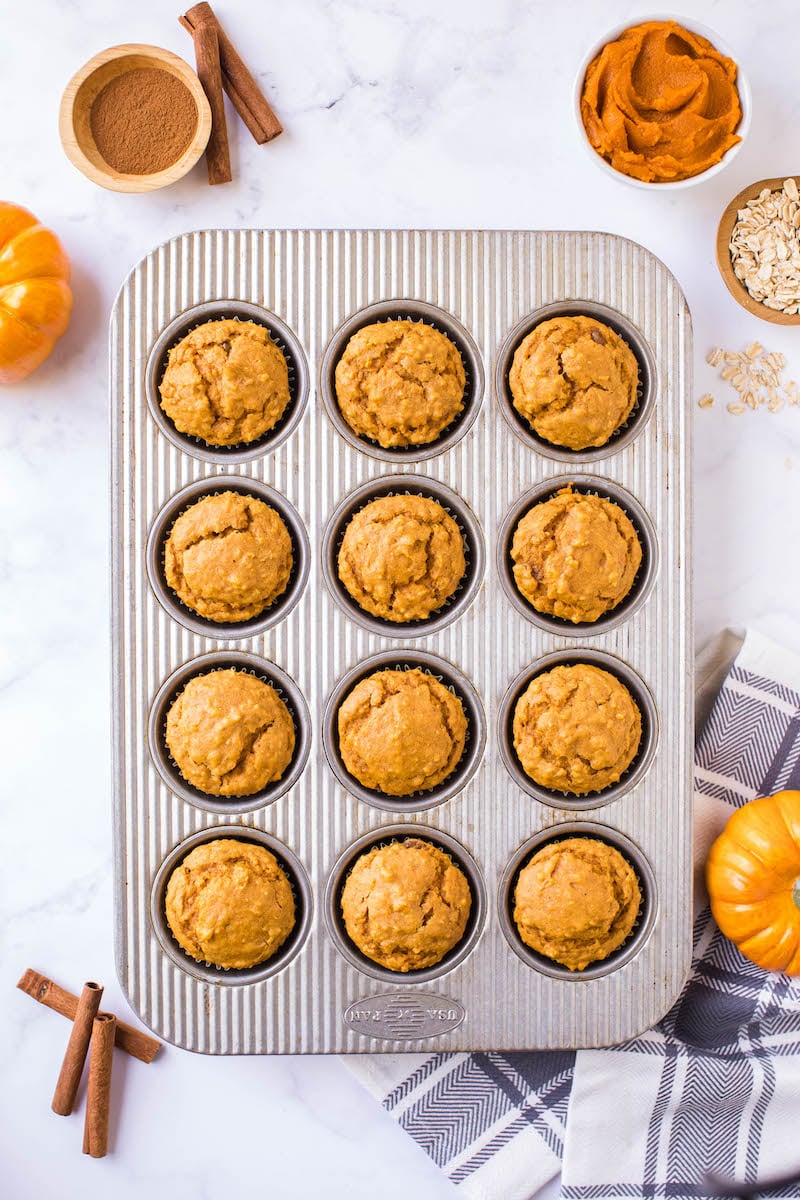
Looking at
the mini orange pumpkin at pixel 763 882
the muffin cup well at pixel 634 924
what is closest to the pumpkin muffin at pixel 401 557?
the muffin cup well at pixel 634 924

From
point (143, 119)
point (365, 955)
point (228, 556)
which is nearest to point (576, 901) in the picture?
point (365, 955)

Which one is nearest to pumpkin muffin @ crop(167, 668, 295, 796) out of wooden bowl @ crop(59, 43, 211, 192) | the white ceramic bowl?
wooden bowl @ crop(59, 43, 211, 192)

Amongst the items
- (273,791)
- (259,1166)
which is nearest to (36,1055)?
(259,1166)

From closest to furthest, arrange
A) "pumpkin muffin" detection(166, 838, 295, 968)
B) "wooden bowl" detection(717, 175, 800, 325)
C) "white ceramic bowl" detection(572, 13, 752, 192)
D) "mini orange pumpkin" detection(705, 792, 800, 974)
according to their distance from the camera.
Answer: "pumpkin muffin" detection(166, 838, 295, 968) < "mini orange pumpkin" detection(705, 792, 800, 974) < "white ceramic bowl" detection(572, 13, 752, 192) < "wooden bowl" detection(717, 175, 800, 325)

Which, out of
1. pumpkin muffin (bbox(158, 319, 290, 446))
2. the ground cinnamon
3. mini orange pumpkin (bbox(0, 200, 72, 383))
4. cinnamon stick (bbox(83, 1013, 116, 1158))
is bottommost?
cinnamon stick (bbox(83, 1013, 116, 1158))

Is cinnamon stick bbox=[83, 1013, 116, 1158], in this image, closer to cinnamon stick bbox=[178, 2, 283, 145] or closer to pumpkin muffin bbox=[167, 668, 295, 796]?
pumpkin muffin bbox=[167, 668, 295, 796]

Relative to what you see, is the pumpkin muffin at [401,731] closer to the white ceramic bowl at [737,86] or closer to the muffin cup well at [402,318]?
the muffin cup well at [402,318]
